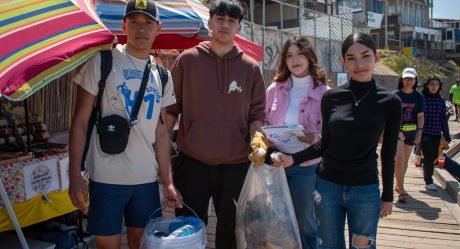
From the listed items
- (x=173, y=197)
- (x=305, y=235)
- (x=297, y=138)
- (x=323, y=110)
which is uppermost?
(x=323, y=110)

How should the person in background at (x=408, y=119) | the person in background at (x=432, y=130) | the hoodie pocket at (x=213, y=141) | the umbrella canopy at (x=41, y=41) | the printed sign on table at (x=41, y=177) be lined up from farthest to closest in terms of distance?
the person in background at (x=432, y=130) → the person in background at (x=408, y=119) → the printed sign on table at (x=41, y=177) → the hoodie pocket at (x=213, y=141) → the umbrella canopy at (x=41, y=41)

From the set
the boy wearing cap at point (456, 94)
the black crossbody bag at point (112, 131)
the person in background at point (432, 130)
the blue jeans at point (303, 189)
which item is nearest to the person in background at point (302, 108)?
the blue jeans at point (303, 189)

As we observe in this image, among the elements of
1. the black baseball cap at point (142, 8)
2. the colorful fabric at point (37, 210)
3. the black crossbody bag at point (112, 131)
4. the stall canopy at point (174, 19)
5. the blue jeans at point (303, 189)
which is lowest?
the colorful fabric at point (37, 210)

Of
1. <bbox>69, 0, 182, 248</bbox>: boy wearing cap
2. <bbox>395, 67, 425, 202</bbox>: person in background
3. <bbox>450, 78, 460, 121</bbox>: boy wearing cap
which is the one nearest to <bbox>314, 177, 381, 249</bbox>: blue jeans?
<bbox>69, 0, 182, 248</bbox>: boy wearing cap

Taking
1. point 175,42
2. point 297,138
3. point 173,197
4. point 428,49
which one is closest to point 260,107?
point 297,138

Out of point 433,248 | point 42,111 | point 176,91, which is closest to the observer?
point 176,91

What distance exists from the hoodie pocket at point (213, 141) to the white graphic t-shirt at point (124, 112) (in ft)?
1.16

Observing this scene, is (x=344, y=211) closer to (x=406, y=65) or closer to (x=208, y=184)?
(x=208, y=184)

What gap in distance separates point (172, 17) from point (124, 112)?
245cm

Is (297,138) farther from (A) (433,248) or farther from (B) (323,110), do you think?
(A) (433,248)

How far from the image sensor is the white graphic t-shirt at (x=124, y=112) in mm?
2172

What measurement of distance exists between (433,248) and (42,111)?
450 cm

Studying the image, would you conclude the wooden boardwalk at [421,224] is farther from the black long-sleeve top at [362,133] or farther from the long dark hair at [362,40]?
the long dark hair at [362,40]

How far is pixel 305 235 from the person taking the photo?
309 cm
